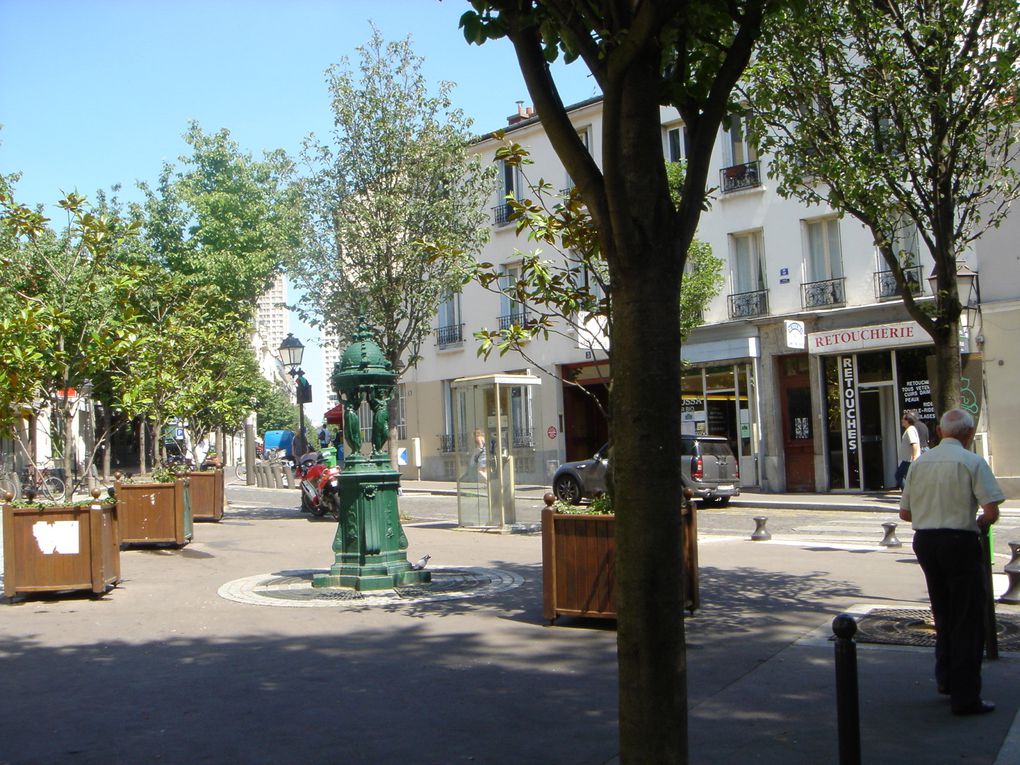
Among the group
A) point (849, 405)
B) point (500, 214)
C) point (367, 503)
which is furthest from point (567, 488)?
point (500, 214)

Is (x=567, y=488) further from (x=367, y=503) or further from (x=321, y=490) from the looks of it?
(x=367, y=503)

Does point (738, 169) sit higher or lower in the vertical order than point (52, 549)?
higher

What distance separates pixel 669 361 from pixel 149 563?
11088 mm

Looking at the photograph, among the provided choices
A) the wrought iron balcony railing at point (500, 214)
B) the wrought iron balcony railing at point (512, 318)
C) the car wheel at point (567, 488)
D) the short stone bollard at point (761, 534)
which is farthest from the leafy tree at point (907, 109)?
the wrought iron balcony railing at point (500, 214)

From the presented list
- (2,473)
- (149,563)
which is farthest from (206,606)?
(2,473)

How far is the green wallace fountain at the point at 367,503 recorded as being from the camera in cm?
1069

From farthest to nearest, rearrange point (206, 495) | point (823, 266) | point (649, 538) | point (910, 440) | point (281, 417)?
1. point (281, 417)
2. point (823, 266)
3. point (206, 495)
4. point (910, 440)
5. point (649, 538)

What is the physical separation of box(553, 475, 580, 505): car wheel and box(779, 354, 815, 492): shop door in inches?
234

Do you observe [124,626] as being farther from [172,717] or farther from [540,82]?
[540,82]

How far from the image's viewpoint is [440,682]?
6.68 m

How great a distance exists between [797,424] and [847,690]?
2127 cm

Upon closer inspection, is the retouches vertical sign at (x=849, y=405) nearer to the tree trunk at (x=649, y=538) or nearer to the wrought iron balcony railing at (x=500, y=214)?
the wrought iron balcony railing at (x=500, y=214)

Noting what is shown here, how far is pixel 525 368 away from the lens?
3169 cm

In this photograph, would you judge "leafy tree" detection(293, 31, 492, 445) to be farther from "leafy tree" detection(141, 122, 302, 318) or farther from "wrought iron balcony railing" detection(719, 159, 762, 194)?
"leafy tree" detection(141, 122, 302, 318)
